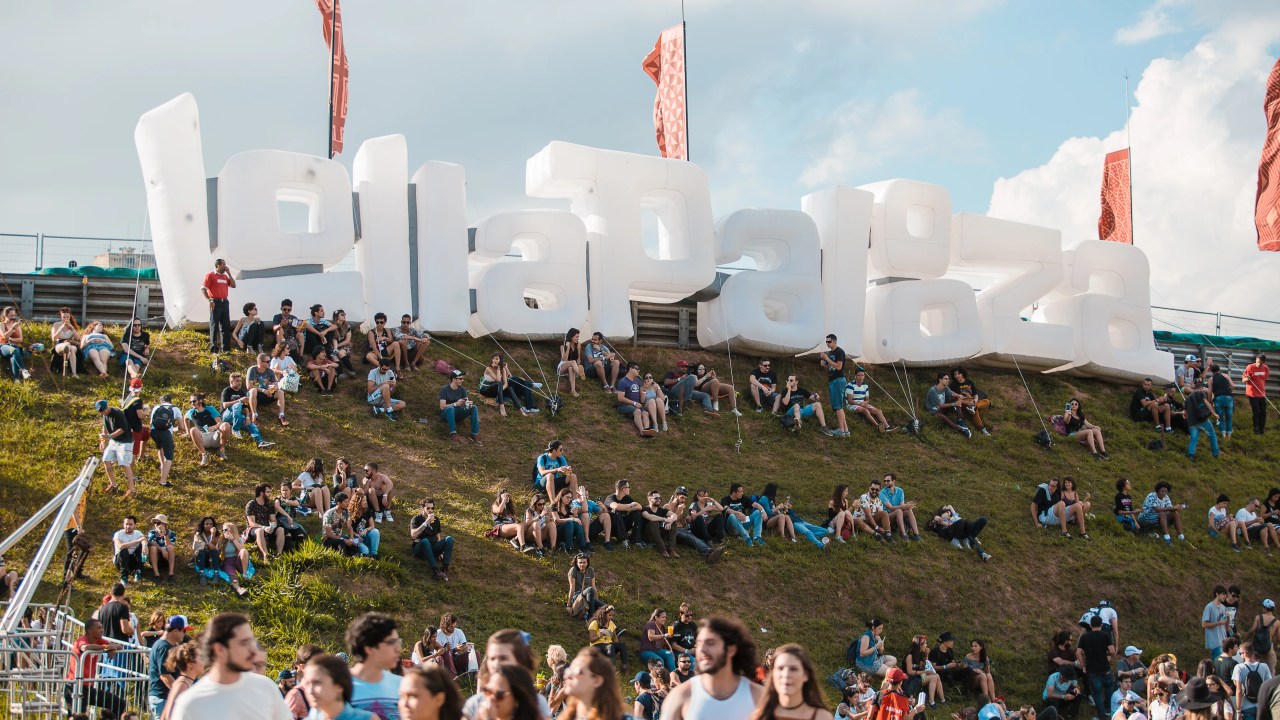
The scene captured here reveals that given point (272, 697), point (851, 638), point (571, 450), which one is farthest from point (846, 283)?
point (272, 697)

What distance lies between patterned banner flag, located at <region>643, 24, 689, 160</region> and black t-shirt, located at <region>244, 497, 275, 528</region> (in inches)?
482

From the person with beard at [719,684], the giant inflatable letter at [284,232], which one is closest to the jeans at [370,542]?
the giant inflatable letter at [284,232]

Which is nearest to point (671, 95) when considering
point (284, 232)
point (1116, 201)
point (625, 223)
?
point (625, 223)

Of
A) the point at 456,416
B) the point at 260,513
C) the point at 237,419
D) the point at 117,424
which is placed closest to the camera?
the point at 260,513

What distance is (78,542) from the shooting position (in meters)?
11.2

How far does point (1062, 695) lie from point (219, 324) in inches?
472

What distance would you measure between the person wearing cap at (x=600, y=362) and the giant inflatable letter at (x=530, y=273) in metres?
0.78

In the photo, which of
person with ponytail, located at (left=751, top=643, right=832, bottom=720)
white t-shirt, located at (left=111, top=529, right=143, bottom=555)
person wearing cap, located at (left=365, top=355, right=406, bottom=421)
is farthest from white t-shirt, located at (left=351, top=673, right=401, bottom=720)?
person wearing cap, located at (left=365, top=355, right=406, bottom=421)

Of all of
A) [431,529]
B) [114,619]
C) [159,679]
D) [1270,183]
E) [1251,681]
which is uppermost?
[1270,183]

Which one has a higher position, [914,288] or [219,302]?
[914,288]

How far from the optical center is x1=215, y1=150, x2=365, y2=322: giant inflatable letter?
20.2m

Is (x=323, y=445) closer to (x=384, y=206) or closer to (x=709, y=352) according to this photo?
(x=384, y=206)

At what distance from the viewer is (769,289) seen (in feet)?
77.1

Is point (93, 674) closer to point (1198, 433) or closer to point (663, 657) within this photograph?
point (663, 657)
